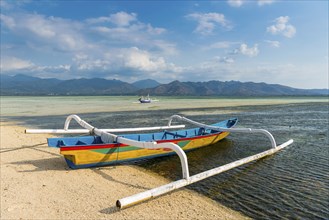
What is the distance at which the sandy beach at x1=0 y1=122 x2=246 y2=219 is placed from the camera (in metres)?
5.37

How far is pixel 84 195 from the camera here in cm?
628

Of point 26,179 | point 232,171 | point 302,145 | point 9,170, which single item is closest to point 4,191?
point 26,179

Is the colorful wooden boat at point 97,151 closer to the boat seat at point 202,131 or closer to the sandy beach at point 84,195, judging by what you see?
the sandy beach at point 84,195

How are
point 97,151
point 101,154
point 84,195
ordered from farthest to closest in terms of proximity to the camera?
point 101,154 < point 97,151 < point 84,195

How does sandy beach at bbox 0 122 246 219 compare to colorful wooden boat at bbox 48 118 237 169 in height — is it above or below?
below

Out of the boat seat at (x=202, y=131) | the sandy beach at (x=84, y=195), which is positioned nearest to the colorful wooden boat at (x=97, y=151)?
the sandy beach at (x=84, y=195)

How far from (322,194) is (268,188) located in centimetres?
134

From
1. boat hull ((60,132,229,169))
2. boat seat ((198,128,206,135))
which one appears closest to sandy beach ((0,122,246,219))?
boat hull ((60,132,229,169))

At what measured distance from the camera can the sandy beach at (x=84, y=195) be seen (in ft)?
17.6

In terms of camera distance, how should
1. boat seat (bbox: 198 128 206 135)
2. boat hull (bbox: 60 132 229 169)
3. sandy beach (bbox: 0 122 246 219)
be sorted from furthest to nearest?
1. boat seat (bbox: 198 128 206 135)
2. boat hull (bbox: 60 132 229 169)
3. sandy beach (bbox: 0 122 246 219)

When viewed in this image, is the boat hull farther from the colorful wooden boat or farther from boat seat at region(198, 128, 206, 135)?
boat seat at region(198, 128, 206, 135)

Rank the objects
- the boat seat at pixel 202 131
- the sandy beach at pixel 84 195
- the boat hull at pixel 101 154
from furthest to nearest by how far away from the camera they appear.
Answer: the boat seat at pixel 202 131 < the boat hull at pixel 101 154 < the sandy beach at pixel 84 195

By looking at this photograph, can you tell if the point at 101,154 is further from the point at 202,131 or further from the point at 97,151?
the point at 202,131

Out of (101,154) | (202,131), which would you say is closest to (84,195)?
(101,154)
